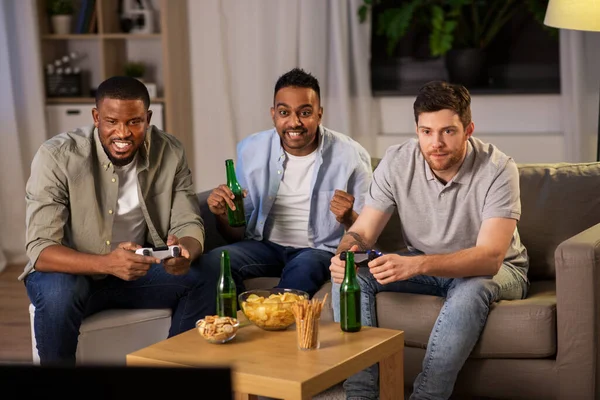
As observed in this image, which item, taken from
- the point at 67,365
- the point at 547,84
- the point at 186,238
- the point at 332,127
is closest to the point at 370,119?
the point at 332,127

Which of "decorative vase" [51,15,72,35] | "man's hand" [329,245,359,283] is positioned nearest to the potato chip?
"man's hand" [329,245,359,283]

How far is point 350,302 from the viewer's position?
2.31 m

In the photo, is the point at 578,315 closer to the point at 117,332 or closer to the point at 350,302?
the point at 350,302

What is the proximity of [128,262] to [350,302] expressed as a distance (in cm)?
69

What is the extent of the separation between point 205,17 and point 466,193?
9.14 feet

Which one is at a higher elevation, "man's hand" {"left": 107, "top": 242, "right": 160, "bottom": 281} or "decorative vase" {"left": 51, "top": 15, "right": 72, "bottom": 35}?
"decorative vase" {"left": 51, "top": 15, "right": 72, "bottom": 35}

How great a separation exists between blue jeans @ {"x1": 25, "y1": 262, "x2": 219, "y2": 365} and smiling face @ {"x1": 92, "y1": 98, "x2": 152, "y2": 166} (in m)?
0.38

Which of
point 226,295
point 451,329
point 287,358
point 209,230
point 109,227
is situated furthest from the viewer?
point 209,230

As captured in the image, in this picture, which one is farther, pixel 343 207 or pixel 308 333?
pixel 343 207

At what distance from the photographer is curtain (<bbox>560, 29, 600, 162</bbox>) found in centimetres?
454

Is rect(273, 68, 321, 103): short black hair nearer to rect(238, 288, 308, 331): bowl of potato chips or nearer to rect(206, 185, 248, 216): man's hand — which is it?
rect(206, 185, 248, 216): man's hand

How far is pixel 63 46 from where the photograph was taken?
5211 mm

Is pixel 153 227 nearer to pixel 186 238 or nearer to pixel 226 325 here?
pixel 186 238

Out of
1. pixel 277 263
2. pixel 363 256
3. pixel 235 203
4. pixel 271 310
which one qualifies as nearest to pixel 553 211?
pixel 363 256
